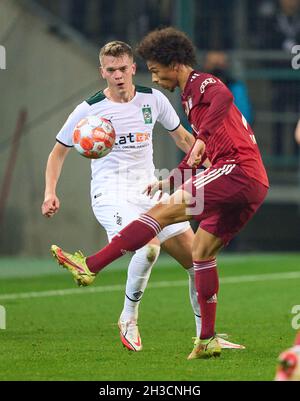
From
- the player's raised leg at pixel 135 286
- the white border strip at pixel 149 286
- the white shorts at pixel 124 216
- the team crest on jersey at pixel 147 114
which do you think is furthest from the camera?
the white border strip at pixel 149 286

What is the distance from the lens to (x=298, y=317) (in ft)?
35.1

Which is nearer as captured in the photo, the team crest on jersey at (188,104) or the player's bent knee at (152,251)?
the team crest on jersey at (188,104)

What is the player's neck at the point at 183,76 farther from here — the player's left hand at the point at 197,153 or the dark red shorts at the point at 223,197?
the dark red shorts at the point at 223,197

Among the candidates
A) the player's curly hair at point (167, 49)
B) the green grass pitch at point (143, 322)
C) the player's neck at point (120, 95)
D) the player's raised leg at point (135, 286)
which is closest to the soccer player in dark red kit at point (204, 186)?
the player's curly hair at point (167, 49)

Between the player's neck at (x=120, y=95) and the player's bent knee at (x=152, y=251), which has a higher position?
the player's neck at (x=120, y=95)

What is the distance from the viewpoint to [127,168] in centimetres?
912

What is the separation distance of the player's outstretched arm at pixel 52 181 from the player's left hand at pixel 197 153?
1.29 meters

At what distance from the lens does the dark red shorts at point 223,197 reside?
7.88 metres

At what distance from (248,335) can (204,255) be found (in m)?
1.59

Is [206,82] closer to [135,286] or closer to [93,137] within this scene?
[93,137]

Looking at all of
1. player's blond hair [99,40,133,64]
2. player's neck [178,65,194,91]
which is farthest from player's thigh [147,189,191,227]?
player's blond hair [99,40,133,64]

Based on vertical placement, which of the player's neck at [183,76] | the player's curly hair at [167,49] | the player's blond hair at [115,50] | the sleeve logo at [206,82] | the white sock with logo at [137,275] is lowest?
the white sock with logo at [137,275]
